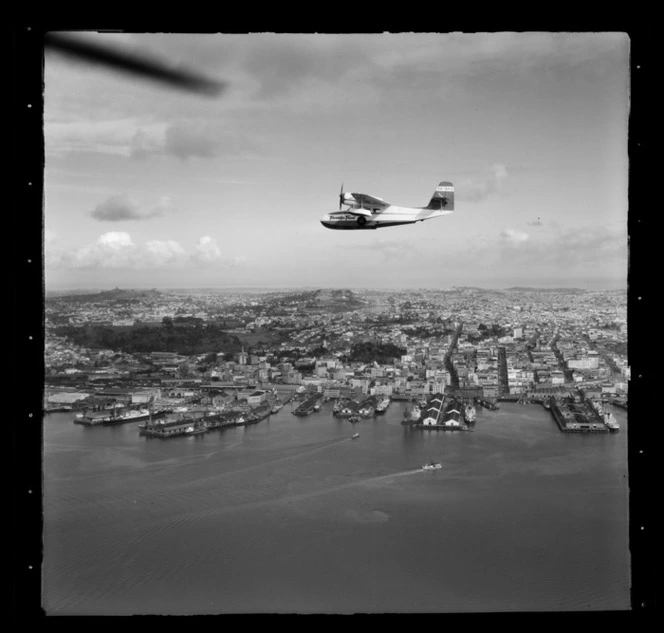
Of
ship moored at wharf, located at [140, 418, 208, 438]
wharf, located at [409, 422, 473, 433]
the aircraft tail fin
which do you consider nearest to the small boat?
wharf, located at [409, 422, 473, 433]

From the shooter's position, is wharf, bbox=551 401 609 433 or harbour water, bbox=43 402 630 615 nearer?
harbour water, bbox=43 402 630 615

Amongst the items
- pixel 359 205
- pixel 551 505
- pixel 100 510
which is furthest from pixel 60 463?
pixel 551 505

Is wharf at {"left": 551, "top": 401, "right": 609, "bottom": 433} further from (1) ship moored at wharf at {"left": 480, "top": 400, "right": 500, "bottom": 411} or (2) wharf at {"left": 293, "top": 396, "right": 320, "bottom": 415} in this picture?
(2) wharf at {"left": 293, "top": 396, "right": 320, "bottom": 415}

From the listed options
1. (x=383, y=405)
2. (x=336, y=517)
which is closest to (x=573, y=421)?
(x=383, y=405)

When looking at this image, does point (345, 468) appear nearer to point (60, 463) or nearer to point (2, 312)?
point (60, 463)

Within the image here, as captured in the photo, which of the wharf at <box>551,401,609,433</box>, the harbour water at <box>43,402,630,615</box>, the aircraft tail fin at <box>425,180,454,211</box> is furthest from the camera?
the wharf at <box>551,401,609,433</box>

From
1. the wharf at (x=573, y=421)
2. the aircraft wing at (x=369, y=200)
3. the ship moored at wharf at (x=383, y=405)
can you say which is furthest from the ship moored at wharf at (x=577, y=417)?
the aircraft wing at (x=369, y=200)
